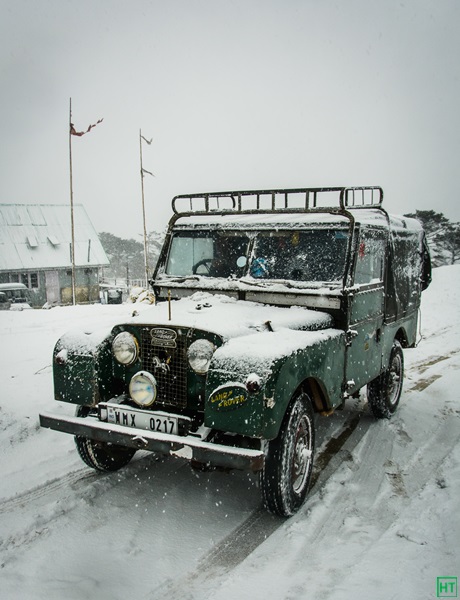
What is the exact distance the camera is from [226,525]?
12.7 feet

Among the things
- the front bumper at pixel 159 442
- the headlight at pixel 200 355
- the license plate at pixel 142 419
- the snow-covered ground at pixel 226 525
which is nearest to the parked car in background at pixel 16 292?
the snow-covered ground at pixel 226 525

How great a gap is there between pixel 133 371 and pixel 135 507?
Answer: 1.15 metres

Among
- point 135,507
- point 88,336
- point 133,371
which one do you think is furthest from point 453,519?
point 88,336

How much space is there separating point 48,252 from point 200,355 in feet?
99.5

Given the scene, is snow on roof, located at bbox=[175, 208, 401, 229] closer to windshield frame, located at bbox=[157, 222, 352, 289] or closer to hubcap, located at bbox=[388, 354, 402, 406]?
windshield frame, located at bbox=[157, 222, 352, 289]

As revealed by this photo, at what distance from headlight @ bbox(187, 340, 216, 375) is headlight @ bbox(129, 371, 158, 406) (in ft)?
1.33

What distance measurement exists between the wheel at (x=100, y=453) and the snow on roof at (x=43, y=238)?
2811cm

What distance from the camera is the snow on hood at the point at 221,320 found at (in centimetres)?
404

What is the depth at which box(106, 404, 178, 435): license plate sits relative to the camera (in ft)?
12.2

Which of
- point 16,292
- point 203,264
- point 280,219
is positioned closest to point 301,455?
point 203,264

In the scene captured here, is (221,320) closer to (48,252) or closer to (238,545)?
(238,545)

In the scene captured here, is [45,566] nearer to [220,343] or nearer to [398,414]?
[220,343]

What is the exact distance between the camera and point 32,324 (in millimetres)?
12922

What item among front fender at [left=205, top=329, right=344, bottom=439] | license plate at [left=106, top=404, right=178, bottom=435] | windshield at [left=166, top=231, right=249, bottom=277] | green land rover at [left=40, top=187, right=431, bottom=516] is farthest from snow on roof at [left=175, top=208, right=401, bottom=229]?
license plate at [left=106, top=404, right=178, bottom=435]
